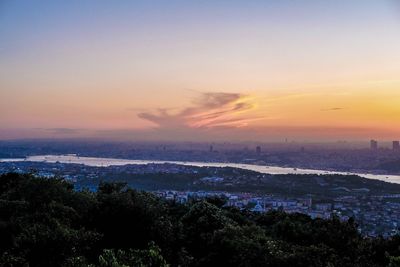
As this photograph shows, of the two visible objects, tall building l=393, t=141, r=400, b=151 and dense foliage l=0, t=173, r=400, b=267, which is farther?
tall building l=393, t=141, r=400, b=151

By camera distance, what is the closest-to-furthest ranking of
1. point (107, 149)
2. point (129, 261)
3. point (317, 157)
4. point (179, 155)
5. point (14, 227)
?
point (129, 261) → point (14, 227) → point (317, 157) → point (179, 155) → point (107, 149)

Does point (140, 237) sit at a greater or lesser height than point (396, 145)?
lesser

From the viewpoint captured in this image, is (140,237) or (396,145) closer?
(140,237)

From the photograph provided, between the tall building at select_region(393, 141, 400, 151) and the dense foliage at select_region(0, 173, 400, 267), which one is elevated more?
the tall building at select_region(393, 141, 400, 151)

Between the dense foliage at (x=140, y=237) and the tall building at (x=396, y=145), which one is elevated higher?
the tall building at (x=396, y=145)

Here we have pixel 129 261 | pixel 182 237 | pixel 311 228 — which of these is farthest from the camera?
pixel 311 228

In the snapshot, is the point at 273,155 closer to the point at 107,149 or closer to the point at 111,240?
the point at 107,149

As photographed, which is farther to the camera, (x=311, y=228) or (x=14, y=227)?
(x=311, y=228)

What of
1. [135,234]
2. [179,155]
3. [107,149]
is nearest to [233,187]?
[135,234]
